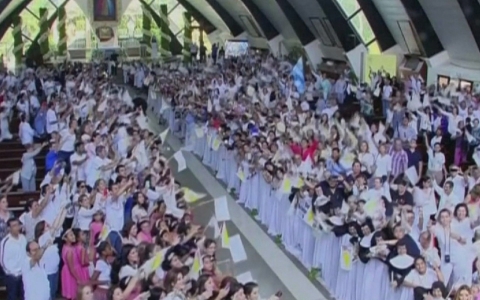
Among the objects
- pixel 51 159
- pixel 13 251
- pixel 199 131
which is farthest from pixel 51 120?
pixel 13 251

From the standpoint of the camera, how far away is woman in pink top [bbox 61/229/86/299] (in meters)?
8.78

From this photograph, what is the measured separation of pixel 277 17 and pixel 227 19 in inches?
371

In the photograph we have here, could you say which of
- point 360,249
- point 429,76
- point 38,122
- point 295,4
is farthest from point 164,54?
point 360,249

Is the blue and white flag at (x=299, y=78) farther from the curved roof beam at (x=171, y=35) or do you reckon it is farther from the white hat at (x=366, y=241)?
the curved roof beam at (x=171, y=35)

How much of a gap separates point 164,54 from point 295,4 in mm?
15381

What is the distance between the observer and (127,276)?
769cm

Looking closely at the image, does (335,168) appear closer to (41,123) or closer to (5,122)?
(41,123)

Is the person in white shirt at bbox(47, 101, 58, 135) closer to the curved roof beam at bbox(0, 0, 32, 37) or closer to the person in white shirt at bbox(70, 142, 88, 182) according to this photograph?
the person in white shirt at bbox(70, 142, 88, 182)

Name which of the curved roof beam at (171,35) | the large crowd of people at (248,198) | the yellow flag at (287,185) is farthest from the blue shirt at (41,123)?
the curved roof beam at (171,35)

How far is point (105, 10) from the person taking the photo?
157ft

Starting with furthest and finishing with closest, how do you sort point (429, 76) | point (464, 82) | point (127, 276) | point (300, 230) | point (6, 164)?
1. point (429, 76)
2. point (464, 82)
3. point (6, 164)
4. point (300, 230)
5. point (127, 276)

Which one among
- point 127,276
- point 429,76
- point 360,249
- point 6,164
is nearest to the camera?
point 127,276

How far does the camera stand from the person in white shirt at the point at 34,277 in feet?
26.7

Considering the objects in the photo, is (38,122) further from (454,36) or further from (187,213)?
(454,36)
